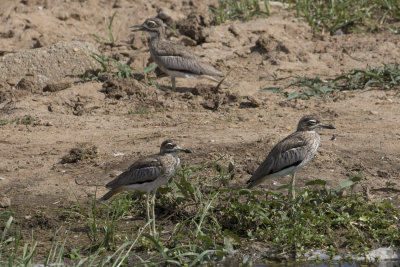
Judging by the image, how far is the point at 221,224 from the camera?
7.70m

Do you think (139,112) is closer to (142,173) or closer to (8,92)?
(8,92)

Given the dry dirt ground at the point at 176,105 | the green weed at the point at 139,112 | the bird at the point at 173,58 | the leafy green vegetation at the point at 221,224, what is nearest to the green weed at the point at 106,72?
the dry dirt ground at the point at 176,105

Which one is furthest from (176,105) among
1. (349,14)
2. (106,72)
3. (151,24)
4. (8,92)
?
(349,14)

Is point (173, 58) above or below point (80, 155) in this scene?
above

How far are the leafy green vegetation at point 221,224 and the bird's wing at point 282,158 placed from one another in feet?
0.93

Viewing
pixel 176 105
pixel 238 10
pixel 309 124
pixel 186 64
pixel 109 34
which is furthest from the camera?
pixel 238 10

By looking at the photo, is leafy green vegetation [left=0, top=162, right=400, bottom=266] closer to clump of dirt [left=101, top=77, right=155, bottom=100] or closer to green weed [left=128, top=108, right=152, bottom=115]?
green weed [left=128, top=108, right=152, bottom=115]

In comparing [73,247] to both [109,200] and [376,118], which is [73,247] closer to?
[109,200]

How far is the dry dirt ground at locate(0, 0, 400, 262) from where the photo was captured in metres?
9.02

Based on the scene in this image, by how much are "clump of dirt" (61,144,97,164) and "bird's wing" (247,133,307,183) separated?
88.1 inches

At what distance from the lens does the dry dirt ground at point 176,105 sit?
29.6ft

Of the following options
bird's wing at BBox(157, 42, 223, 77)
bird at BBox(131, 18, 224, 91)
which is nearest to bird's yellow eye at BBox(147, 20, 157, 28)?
bird at BBox(131, 18, 224, 91)

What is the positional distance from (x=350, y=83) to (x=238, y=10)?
9.57ft

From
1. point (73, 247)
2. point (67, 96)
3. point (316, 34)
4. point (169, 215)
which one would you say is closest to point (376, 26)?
point (316, 34)
